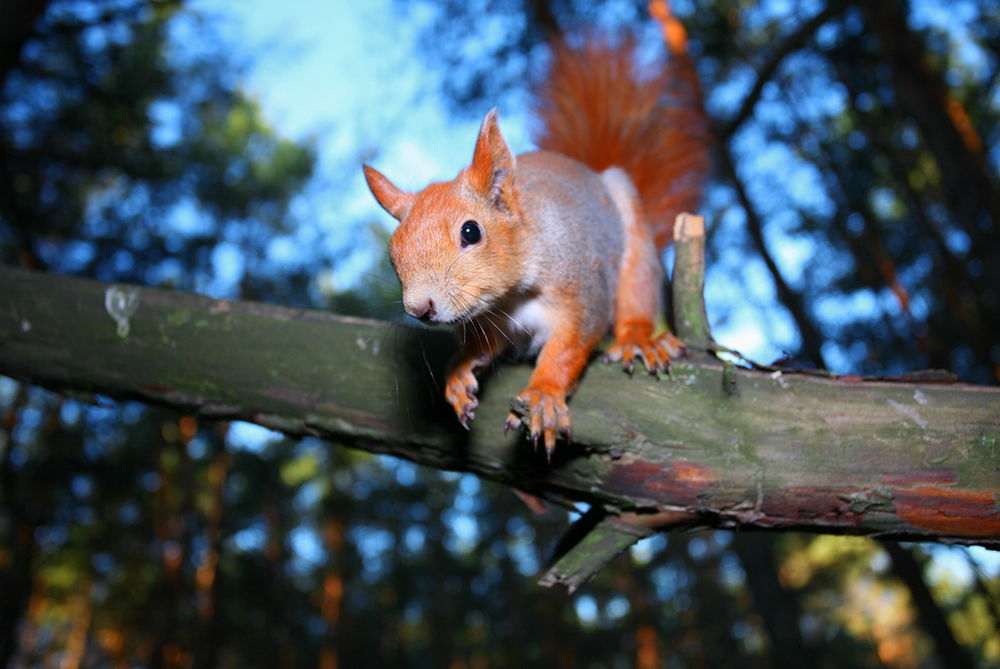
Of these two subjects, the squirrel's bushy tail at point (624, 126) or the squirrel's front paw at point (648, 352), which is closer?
the squirrel's front paw at point (648, 352)

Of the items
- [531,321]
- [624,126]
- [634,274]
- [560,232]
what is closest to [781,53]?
[624,126]

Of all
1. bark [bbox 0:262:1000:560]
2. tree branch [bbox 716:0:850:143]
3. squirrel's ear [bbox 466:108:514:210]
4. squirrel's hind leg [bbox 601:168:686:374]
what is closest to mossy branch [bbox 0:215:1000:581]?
bark [bbox 0:262:1000:560]

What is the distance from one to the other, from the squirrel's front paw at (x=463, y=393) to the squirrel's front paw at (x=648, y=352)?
0.40 metres

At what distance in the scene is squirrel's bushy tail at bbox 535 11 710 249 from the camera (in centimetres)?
256

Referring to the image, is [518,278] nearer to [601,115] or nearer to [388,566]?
[601,115]

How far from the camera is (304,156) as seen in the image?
36.7ft

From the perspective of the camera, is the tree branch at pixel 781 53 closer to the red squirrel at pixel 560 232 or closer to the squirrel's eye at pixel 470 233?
the red squirrel at pixel 560 232

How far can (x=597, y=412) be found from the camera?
5.15ft

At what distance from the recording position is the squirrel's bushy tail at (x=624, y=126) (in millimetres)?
2561

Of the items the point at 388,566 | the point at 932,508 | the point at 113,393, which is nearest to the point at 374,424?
the point at 113,393

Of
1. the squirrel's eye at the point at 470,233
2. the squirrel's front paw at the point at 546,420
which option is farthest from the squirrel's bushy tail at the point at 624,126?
the squirrel's front paw at the point at 546,420

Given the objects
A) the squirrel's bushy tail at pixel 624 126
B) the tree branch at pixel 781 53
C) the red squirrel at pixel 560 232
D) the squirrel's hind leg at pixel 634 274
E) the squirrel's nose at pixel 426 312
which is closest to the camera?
the squirrel's nose at pixel 426 312

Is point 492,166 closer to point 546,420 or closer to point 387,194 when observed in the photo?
point 387,194

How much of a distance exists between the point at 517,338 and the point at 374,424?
0.47m
